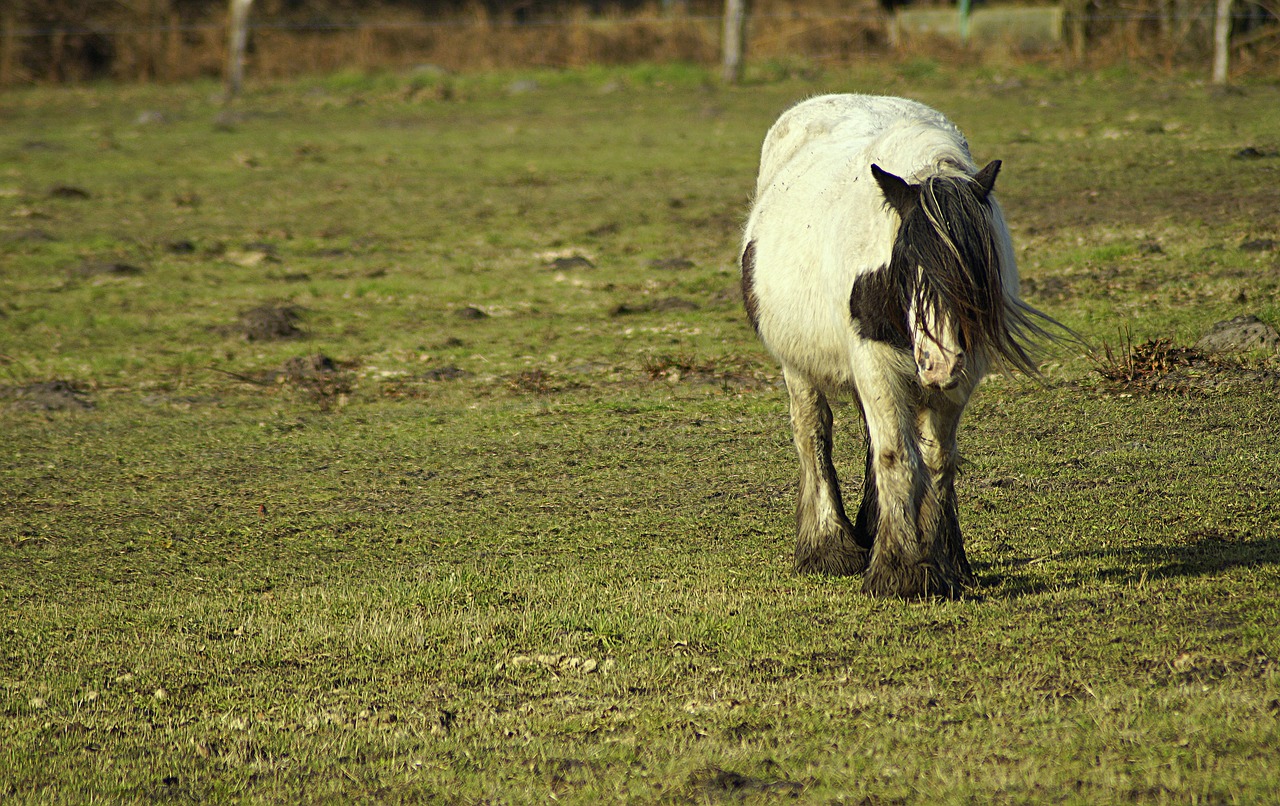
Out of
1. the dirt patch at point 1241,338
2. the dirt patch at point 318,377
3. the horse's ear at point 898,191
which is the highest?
the horse's ear at point 898,191

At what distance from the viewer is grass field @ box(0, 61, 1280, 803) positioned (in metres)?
4.07

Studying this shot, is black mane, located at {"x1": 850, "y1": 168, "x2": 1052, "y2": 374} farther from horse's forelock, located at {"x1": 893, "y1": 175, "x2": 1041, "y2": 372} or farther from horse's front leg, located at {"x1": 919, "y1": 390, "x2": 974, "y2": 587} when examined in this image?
horse's front leg, located at {"x1": 919, "y1": 390, "x2": 974, "y2": 587}

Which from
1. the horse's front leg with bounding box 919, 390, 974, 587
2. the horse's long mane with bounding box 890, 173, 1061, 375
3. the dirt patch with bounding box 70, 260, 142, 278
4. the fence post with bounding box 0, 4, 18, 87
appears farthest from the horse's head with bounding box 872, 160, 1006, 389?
the fence post with bounding box 0, 4, 18, 87

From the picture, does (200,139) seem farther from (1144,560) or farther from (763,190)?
(1144,560)

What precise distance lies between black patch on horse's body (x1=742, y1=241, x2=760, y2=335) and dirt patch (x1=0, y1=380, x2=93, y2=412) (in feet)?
19.0

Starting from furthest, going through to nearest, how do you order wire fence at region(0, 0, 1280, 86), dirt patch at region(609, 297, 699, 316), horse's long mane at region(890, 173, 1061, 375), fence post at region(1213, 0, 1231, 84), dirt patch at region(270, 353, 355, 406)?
wire fence at region(0, 0, 1280, 86), fence post at region(1213, 0, 1231, 84), dirt patch at region(609, 297, 699, 316), dirt patch at region(270, 353, 355, 406), horse's long mane at region(890, 173, 1061, 375)

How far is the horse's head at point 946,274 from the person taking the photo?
4.65 metres

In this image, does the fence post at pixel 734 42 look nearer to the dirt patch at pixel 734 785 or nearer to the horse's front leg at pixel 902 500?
the horse's front leg at pixel 902 500

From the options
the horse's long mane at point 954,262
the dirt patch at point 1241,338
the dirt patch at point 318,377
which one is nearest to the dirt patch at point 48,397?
the dirt patch at point 318,377

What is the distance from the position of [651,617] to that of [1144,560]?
2.15 m

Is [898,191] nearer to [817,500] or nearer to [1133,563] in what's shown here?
[817,500]

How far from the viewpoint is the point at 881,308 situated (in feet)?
16.1

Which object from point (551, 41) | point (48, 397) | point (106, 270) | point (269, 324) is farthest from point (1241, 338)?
point (551, 41)

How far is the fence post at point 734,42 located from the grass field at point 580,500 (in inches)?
154
